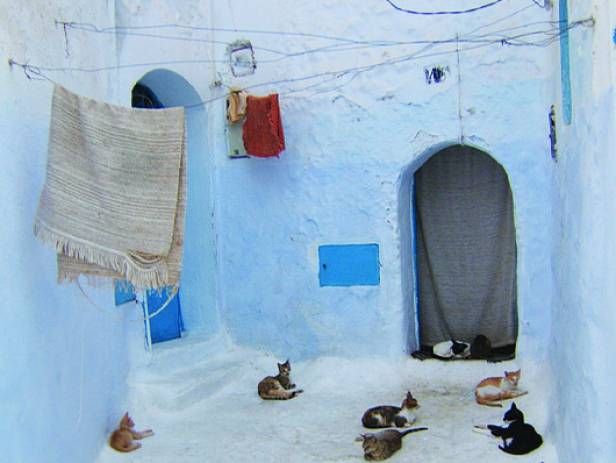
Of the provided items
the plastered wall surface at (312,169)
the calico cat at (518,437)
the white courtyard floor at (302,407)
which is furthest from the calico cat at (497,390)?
the calico cat at (518,437)

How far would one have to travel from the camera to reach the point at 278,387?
589cm

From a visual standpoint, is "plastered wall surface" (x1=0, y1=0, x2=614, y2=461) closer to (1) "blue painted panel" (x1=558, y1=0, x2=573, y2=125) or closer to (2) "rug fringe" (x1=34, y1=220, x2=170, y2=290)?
(1) "blue painted panel" (x1=558, y1=0, x2=573, y2=125)

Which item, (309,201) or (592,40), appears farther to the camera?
(309,201)

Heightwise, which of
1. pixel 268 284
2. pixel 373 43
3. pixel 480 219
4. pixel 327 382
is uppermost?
pixel 373 43

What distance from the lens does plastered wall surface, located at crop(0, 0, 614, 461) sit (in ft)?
14.2

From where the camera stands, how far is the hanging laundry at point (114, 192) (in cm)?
360

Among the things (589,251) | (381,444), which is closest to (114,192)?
(381,444)

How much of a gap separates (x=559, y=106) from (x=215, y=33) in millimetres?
3635

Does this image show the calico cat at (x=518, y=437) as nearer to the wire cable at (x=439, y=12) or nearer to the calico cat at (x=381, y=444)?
the calico cat at (x=381, y=444)

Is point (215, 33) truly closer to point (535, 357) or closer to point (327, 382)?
point (327, 382)

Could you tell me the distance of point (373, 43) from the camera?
630cm

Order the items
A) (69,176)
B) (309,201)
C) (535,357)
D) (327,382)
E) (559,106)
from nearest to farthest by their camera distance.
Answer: (69,176) → (559,106) → (535,357) → (327,382) → (309,201)

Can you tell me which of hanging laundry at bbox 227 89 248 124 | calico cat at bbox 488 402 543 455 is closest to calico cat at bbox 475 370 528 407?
calico cat at bbox 488 402 543 455

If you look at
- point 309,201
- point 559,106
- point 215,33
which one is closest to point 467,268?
point 309,201
